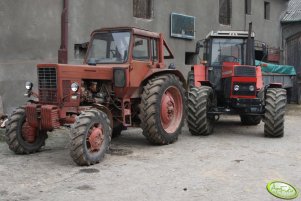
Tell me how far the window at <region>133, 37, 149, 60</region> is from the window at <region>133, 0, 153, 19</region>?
642cm

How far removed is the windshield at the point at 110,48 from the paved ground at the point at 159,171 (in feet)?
5.28

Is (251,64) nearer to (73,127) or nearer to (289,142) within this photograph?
(289,142)

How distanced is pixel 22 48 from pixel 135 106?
4.42 meters

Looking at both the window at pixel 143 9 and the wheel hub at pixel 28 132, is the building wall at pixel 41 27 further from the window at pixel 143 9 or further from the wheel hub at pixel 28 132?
the wheel hub at pixel 28 132

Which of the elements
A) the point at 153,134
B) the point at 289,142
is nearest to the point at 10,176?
the point at 153,134

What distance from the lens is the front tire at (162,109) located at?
7948 millimetres

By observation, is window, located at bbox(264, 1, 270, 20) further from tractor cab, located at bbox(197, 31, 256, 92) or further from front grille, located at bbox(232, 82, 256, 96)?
front grille, located at bbox(232, 82, 256, 96)

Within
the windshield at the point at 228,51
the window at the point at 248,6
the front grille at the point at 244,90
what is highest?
the window at the point at 248,6

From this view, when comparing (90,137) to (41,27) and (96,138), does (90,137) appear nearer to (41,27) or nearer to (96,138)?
(96,138)

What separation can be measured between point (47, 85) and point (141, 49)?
77.4 inches

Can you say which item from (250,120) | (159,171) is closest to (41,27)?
(250,120)

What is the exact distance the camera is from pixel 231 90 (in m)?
9.88

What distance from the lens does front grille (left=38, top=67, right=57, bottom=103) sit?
23.3 ft

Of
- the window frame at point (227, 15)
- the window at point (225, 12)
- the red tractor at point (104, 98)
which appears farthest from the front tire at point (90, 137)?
the window frame at point (227, 15)
